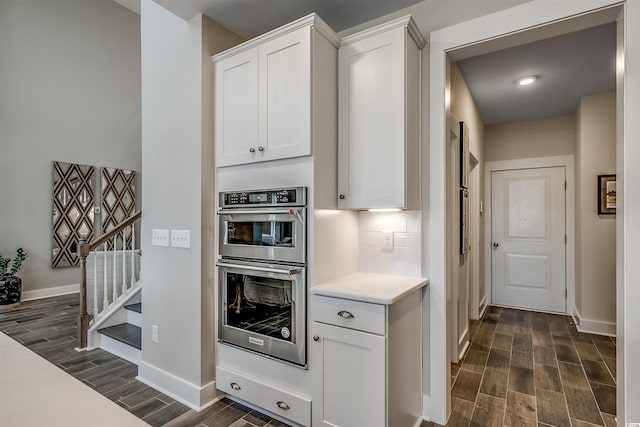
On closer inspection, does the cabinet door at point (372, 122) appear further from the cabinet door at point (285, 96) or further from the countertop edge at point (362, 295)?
the countertop edge at point (362, 295)

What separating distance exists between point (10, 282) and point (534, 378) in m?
6.41

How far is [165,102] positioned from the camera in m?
2.57

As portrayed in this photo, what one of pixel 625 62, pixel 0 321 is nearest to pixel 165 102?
pixel 625 62

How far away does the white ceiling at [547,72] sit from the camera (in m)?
2.85

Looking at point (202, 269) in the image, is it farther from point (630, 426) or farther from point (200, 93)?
point (630, 426)

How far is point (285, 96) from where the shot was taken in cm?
206

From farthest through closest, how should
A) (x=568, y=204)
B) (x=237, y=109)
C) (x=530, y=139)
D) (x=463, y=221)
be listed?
(x=530, y=139) < (x=568, y=204) < (x=463, y=221) < (x=237, y=109)

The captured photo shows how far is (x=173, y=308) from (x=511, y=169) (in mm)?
4861

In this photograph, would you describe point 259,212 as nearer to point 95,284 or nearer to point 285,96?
point 285,96

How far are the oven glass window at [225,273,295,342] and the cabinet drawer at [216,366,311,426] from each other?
13.3 inches

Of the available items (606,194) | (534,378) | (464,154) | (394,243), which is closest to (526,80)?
(464,154)

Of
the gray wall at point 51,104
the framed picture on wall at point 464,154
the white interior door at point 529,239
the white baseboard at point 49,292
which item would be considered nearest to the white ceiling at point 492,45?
the framed picture on wall at point 464,154

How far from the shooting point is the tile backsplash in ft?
7.25

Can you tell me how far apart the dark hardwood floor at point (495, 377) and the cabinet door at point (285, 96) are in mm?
1749
